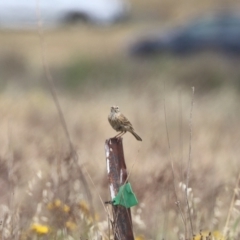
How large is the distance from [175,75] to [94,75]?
1580mm

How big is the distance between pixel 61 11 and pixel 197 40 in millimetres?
6223

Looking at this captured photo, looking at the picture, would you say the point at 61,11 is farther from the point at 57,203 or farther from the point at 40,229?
the point at 40,229

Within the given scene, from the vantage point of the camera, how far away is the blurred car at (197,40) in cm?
2291

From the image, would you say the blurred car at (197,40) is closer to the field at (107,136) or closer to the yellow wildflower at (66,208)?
the field at (107,136)

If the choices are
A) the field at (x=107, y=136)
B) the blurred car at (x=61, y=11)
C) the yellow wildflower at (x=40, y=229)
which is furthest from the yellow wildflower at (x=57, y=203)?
the blurred car at (x=61, y=11)

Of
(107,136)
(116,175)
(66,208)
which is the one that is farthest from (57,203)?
(107,136)

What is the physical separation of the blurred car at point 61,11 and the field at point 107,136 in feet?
1.98

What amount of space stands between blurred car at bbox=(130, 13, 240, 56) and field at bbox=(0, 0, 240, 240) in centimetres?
78

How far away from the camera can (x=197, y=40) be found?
2359 cm

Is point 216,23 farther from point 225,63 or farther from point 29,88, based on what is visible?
point 29,88

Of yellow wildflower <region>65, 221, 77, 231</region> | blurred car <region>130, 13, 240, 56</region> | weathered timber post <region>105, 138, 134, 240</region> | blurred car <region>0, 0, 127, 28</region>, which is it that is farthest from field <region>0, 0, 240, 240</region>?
blurred car <region>130, 13, 240, 56</region>

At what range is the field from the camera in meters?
5.04

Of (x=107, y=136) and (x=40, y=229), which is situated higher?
(x=107, y=136)

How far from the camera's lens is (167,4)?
39219mm
